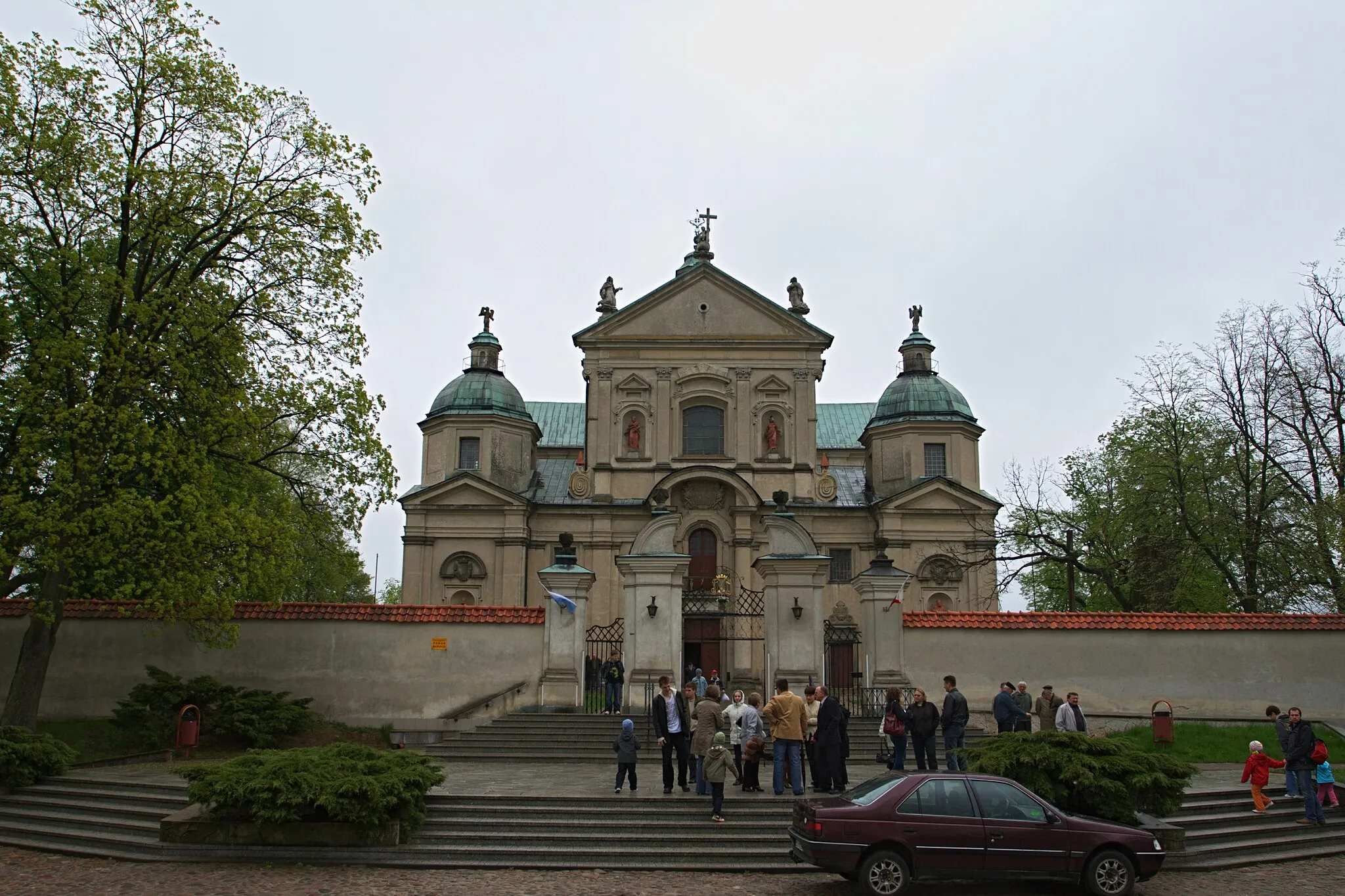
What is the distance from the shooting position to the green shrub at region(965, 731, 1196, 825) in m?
12.3

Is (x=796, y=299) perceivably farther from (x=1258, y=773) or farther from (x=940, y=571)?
(x=1258, y=773)

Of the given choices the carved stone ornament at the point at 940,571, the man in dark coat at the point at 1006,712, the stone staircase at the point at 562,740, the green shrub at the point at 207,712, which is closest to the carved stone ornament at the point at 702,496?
the carved stone ornament at the point at 940,571

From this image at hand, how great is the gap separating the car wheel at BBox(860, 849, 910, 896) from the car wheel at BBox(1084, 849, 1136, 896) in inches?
72.3

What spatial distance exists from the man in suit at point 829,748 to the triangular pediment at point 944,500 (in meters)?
23.7

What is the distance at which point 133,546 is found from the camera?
17.5 metres

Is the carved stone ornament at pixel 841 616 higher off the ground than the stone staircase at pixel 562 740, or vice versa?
the carved stone ornament at pixel 841 616

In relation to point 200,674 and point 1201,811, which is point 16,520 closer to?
point 200,674

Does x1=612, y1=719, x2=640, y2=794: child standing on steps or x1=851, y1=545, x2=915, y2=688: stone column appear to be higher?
x1=851, y1=545, x2=915, y2=688: stone column

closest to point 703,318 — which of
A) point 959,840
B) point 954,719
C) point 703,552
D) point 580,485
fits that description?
point 580,485

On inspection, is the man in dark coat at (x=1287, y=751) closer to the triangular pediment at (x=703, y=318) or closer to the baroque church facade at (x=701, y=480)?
the baroque church facade at (x=701, y=480)

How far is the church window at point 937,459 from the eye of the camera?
4006 cm

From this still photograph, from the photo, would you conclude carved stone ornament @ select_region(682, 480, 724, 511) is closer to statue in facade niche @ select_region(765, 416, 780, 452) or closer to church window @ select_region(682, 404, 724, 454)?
church window @ select_region(682, 404, 724, 454)

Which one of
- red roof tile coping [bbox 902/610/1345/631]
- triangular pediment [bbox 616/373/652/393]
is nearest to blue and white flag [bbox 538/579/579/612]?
red roof tile coping [bbox 902/610/1345/631]

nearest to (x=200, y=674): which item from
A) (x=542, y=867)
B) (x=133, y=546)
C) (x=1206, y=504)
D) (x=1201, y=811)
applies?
(x=133, y=546)
